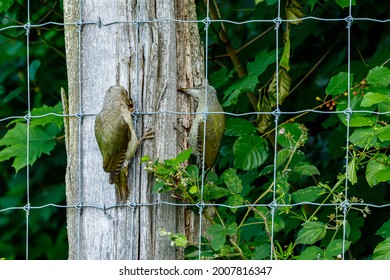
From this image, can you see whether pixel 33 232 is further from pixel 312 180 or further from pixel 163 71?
pixel 163 71

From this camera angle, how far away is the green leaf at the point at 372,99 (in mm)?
3846

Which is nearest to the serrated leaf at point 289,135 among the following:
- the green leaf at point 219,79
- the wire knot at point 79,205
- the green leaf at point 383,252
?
the green leaf at point 383,252

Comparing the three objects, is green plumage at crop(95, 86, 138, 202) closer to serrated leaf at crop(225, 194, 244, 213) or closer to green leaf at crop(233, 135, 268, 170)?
serrated leaf at crop(225, 194, 244, 213)

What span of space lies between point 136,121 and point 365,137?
1012mm

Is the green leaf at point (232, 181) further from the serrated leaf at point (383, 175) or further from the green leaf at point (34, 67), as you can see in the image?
the green leaf at point (34, 67)

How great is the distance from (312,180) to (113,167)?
1.92 metres

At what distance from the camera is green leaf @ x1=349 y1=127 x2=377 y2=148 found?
12.8 feet

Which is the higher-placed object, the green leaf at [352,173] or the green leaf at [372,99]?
the green leaf at [372,99]

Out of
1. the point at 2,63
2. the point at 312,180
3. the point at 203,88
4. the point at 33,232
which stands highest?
the point at 2,63

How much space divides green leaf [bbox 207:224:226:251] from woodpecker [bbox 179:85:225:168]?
15.5 inches

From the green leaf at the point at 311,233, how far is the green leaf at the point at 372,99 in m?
0.56

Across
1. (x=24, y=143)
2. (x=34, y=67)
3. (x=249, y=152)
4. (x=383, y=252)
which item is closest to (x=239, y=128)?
(x=249, y=152)

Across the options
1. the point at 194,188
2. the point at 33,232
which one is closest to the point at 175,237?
the point at 194,188

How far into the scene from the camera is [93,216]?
12.5 feet
